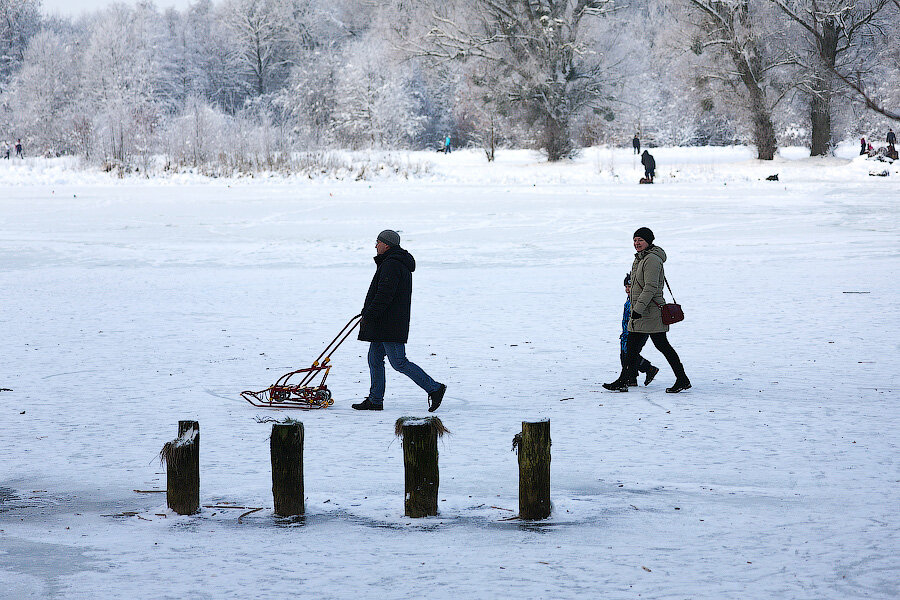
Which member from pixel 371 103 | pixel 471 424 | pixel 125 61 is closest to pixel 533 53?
pixel 371 103

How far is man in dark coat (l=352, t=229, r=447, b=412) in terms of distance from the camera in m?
7.33

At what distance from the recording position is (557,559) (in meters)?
4.48

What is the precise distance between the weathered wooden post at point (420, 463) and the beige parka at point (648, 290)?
336 cm

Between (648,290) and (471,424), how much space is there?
75.3 inches

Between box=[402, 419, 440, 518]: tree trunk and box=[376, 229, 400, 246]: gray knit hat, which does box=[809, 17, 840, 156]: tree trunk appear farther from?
box=[402, 419, 440, 518]: tree trunk

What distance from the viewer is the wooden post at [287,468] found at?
481cm

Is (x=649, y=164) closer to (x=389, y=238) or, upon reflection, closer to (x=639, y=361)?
(x=639, y=361)

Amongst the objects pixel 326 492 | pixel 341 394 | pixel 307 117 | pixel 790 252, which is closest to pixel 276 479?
pixel 326 492

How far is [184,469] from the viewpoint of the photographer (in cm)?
495

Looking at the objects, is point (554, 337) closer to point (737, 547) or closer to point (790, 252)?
point (737, 547)

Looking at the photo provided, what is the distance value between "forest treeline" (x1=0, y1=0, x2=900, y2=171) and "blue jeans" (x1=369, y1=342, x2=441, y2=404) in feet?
105

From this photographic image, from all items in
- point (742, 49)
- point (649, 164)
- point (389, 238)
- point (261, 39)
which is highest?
point (261, 39)

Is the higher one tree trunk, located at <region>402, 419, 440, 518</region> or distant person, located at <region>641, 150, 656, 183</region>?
distant person, located at <region>641, 150, 656, 183</region>

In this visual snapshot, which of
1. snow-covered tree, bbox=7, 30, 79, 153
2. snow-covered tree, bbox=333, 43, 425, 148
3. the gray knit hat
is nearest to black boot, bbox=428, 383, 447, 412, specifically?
the gray knit hat
